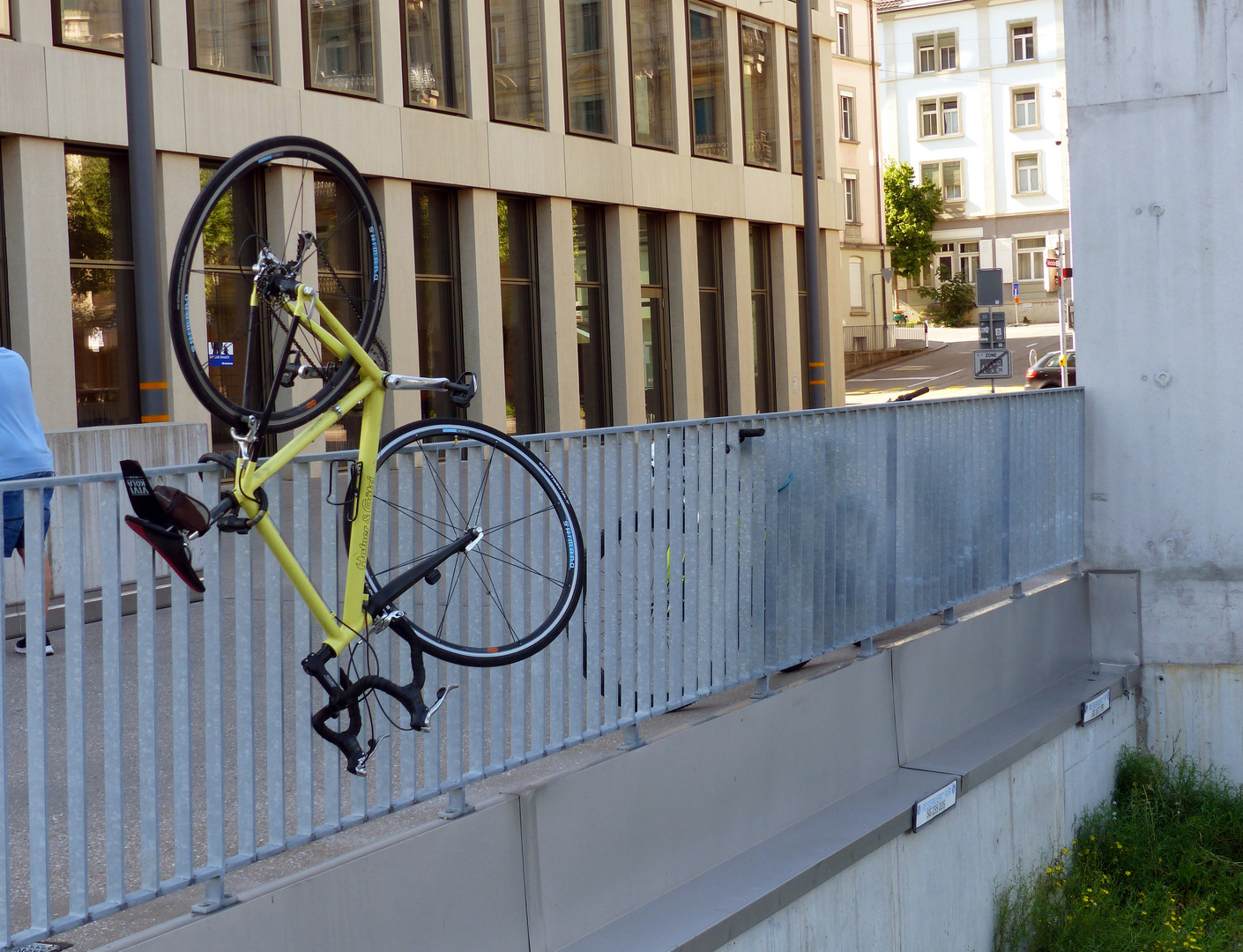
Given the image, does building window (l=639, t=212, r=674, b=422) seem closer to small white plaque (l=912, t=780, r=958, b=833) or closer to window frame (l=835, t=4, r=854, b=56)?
small white plaque (l=912, t=780, r=958, b=833)

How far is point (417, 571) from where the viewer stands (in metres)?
3.90

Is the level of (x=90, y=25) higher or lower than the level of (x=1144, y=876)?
higher

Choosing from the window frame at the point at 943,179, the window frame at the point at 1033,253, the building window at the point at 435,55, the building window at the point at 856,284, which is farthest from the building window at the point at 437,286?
the window frame at the point at 1033,253

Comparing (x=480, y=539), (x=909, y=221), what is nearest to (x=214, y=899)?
(x=480, y=539)

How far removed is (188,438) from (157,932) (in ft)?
22.8

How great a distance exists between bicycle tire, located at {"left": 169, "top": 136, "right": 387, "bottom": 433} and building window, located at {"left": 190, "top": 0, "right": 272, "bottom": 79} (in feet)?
48.7

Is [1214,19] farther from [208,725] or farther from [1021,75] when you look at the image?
[1021,75]

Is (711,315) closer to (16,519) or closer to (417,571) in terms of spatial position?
(417,571)

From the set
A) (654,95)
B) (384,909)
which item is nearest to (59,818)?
(384,909)

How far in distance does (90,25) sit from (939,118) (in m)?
58.5

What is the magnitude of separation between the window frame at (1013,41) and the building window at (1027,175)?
4.55m

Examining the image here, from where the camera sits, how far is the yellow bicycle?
3.47 m

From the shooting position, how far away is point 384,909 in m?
3.98

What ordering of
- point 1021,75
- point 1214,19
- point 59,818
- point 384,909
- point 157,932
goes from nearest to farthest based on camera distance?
point 157,932
point 384,909
point 59,818
point 1214,19
point 1021,75
